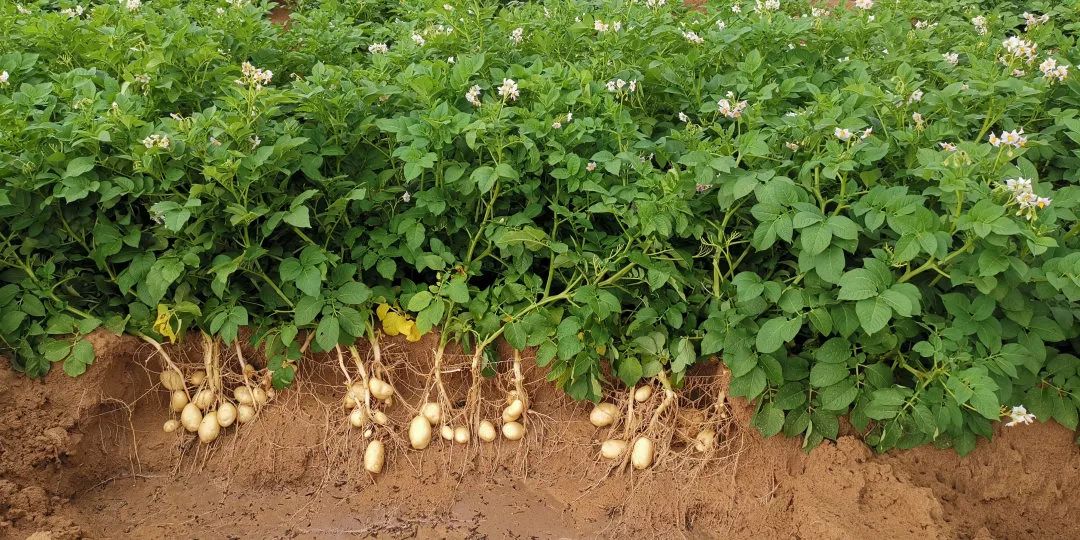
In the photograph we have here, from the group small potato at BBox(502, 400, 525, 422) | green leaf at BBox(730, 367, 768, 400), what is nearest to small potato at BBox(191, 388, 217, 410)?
small potato at BBox(502, 400, 525, 422)

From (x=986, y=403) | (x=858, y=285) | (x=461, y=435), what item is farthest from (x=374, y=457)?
(x=986, y=403)

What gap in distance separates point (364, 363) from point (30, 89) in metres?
1.63

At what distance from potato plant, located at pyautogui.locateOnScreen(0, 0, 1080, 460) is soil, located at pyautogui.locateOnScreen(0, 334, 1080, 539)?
3.8 inches

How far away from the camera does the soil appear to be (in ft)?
8.48

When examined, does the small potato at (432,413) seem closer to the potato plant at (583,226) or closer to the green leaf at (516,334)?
the potato plant at (583,226)

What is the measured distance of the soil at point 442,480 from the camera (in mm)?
2584

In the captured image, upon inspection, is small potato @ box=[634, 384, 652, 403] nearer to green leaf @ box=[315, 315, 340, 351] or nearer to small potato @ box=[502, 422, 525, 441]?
small potato @ box=[502, 422, 525, 441]

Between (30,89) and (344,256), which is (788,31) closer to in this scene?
(344,256)

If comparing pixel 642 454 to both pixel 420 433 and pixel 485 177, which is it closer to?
pixel 420 433

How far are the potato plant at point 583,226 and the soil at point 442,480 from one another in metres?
0.10

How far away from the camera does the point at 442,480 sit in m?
2.85

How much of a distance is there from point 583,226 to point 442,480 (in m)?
1.07

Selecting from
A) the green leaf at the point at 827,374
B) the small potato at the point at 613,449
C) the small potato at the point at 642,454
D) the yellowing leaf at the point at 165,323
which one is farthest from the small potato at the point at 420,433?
the green leaf at the point at 827,374

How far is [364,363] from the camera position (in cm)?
308
